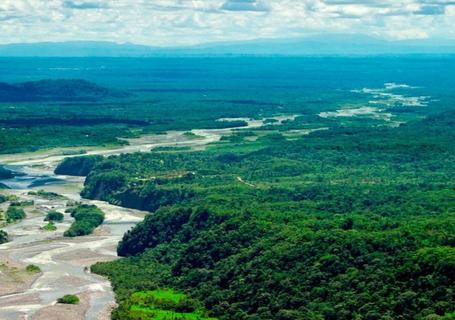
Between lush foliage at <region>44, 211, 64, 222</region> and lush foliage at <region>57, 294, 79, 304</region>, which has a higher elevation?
lush foliage at <region>57, 294, 79, 304</region>

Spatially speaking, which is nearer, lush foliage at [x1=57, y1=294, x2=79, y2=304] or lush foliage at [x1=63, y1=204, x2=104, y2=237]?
lush foliage at [x1=57, y1=294, x2=79, y2=304]

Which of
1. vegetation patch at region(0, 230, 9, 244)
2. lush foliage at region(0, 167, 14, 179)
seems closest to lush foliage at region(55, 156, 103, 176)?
lush foliage at region(0, 167, 14, 179)

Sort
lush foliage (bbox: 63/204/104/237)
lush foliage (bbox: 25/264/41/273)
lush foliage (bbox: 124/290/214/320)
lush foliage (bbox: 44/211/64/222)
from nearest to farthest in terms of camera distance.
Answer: lush foliage (bbox: 124/290/214/320) → lush foliage (bbox: 25/264/41/273) → lush foliage (bbox: 63/204/104/237) → lush foliage (bbox: 44/211/64/222)

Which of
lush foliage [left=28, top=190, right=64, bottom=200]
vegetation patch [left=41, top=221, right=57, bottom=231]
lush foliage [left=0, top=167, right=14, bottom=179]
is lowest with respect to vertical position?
lush foliage [left=0, top=167, right=14, bottom=179]

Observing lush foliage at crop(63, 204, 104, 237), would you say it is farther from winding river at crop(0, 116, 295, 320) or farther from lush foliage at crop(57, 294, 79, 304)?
lush foliage at crop(57, 294, 79, 304)

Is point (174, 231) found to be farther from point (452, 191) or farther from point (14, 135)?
point (14, 135)

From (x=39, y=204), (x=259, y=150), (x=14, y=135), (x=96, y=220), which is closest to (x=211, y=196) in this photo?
(x=96, y=220)

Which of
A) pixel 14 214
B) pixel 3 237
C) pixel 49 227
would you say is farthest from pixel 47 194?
pixel 3 237

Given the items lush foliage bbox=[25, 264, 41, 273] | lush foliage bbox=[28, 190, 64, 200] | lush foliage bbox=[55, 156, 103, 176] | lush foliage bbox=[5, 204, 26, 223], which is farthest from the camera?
lush foliage bbox=[55, 156, 103, 176]
